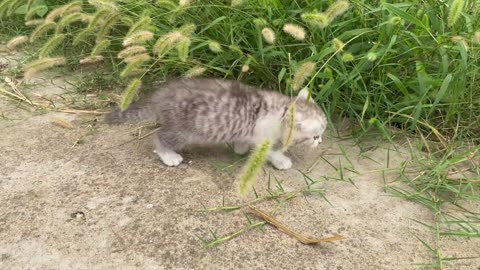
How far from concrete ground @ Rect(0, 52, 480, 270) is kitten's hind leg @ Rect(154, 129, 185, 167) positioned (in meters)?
0.05

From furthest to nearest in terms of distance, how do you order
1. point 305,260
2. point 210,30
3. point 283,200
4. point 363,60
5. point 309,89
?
1. point 210,30
2. point 363,60
3. point 309,89
4. point 283,200
5. point 305,260

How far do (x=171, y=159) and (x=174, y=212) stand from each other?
43cm

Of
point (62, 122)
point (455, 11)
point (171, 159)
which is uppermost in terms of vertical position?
point (455, 11)

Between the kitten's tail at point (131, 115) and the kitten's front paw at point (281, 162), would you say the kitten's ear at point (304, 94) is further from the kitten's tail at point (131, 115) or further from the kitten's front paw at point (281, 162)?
the kitten's tail at point (131, 115)

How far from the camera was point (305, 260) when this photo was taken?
2047 mm

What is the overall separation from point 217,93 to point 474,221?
4.53 feet

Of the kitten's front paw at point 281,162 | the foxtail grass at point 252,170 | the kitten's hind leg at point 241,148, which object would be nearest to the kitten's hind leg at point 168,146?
the kitten's hind leg at point 241,148

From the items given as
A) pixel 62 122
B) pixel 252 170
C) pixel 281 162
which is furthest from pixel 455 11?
pixel 62 122

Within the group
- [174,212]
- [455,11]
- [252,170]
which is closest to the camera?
[252,170]

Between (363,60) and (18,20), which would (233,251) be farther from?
(18,20)

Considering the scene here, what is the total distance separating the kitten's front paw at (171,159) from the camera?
267 cm

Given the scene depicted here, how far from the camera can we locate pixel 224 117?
2.66 m

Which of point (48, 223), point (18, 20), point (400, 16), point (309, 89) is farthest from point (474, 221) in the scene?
point (18, 20)

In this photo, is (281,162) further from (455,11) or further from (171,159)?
(455,11)
